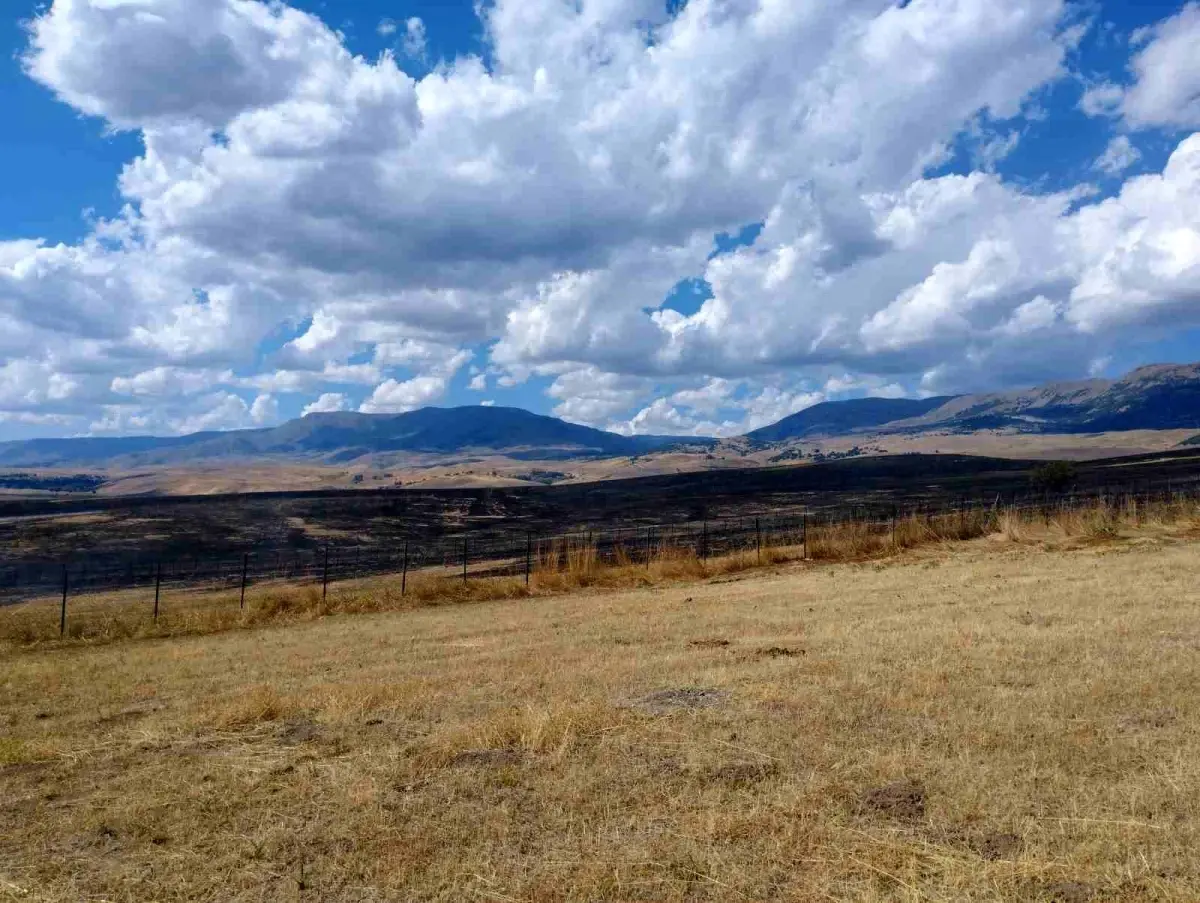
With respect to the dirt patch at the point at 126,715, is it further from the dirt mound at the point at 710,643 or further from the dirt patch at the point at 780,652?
the dirt patch at the point at 780,652

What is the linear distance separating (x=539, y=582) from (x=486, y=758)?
69.8 ft

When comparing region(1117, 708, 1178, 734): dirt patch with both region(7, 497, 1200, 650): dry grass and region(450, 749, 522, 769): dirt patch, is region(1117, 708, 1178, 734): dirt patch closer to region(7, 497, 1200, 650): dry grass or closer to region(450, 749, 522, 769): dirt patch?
region(450, 749, 522, 769): dirt patch

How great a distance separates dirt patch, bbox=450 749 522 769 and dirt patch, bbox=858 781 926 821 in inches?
131

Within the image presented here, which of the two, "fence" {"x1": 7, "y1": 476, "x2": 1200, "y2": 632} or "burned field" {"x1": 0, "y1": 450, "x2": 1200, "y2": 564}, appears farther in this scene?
"burned field" {"x1": 0, "y1": 450, "x2": 1200, "y2": 564}

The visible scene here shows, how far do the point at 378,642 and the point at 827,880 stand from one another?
1529cm

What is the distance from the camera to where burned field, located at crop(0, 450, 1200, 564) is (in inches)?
2359

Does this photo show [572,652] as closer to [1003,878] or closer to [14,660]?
[1003,878]

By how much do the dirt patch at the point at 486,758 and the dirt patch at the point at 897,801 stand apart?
10.9 feet

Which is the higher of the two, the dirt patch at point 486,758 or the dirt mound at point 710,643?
the dirt patch at point 486,758

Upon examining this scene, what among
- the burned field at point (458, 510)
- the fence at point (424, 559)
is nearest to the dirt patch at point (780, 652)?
the fence at point (424, 559)

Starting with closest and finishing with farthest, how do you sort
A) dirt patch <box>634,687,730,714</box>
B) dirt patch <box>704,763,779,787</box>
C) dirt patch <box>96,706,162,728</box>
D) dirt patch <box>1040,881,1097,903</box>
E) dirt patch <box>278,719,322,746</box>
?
1. dirt patch <box>1040,881,1097,903</box>
2. dirt patch <box>704,763,779,787</box>
3. dirt patch <box>278,719,322,746</box>
4. dirt patch <box>634,687,730,714</box>
5. dirt patch <box>96,706,162,728</box>

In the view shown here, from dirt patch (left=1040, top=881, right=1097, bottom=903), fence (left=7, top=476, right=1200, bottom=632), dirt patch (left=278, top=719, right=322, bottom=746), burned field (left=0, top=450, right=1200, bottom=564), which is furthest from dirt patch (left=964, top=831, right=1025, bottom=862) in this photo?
burned field (left=0, top=450, right=1200, bottom=564)

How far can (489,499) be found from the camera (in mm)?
96750

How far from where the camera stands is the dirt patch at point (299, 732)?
993 centimetres
